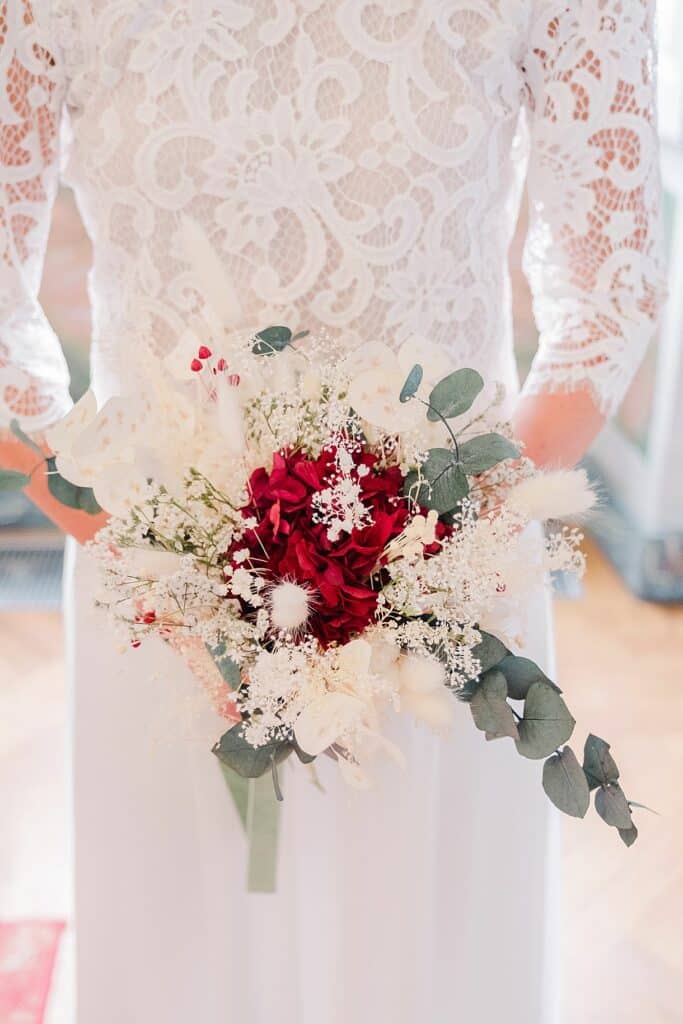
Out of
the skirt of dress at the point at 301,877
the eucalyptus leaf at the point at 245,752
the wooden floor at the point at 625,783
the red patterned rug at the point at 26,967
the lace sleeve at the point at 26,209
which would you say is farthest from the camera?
the wooden floor at the point at 625,783

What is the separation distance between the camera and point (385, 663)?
87cm

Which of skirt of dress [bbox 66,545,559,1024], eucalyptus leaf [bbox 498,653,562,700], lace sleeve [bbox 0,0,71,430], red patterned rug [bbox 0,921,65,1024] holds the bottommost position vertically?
red patterned rug [bbox 0,921,65,1024]

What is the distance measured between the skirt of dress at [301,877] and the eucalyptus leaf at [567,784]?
0.26m

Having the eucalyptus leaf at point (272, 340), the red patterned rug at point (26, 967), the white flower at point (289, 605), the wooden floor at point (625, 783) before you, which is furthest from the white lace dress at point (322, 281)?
the wooden floor at point (625, 783)

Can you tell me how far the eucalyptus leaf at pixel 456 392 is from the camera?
0.86 meters

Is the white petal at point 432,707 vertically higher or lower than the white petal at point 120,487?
lower

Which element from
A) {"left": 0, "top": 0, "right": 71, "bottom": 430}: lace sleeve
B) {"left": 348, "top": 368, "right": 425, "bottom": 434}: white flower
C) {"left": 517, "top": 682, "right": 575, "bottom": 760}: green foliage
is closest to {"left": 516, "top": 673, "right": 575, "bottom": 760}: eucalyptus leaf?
{"left": 517, "top": 682, "right": 575, "bottom": 760}: green foliage

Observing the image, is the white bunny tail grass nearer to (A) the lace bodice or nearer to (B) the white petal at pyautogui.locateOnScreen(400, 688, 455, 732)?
(B) the white petal at pyautogui.locateOnScreen(400, 688, 455, 732)

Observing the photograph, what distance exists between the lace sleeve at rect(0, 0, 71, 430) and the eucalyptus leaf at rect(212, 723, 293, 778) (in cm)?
45

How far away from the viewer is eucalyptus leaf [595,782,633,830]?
0.91 m

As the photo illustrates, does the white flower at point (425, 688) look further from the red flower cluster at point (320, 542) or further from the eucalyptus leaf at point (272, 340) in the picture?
the eucalyptus leaf at point (272, 340)

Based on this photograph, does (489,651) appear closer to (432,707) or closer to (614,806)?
(432,707)

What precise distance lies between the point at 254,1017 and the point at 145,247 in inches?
36.5

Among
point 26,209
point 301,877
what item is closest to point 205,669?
point 301,877
